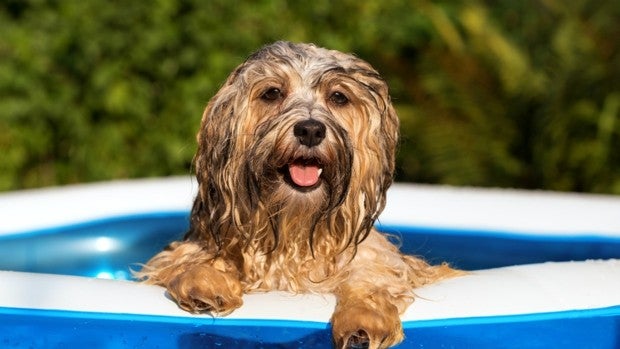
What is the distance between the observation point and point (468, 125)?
331 inches

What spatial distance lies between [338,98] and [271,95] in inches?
9.7

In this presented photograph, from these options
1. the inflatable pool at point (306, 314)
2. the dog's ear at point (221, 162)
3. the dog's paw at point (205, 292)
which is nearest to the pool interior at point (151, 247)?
the inflatable pool at point (306, 314)

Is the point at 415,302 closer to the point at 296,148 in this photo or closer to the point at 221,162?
the point at 296,148

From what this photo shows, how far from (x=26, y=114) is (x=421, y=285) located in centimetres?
506

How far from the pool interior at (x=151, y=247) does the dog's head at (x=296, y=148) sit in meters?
1.58

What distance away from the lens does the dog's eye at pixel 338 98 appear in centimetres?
420

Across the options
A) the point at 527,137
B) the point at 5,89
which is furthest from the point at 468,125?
the point at 5,89

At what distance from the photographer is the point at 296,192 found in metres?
4.09

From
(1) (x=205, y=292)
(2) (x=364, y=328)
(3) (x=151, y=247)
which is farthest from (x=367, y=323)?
(3) (x=151, y=247)

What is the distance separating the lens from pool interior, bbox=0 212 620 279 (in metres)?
5.93

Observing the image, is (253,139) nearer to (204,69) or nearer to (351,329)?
(351,329)

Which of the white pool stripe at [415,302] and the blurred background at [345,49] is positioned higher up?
the blurred background at [345,49]

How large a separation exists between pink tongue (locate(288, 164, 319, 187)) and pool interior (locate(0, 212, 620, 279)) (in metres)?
1.81

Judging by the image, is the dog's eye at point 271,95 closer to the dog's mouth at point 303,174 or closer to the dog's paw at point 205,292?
the dog's mouth at point 303,174
